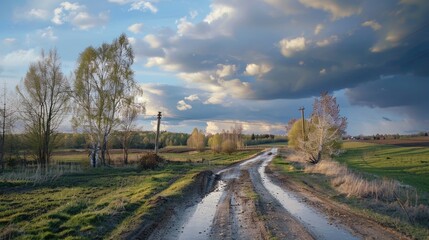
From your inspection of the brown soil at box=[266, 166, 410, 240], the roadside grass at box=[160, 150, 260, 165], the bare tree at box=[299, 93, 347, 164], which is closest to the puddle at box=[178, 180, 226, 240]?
the brown soil at box=[266, 166, 410, 240]


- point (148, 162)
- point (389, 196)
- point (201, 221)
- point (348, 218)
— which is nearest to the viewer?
point (201, 221)

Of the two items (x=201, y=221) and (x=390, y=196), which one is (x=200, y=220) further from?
(x=390, y=196)

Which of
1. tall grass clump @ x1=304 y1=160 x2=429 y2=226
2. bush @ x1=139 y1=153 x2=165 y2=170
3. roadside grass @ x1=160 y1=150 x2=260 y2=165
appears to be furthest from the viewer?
roadside grass @ x1=160 y1=150 x2=260 y2=165

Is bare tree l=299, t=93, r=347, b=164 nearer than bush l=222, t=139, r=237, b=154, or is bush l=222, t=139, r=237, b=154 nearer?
bare tree l=299, t=93, r=347, b=164

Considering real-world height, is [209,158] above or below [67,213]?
below

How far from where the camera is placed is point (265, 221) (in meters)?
12.8

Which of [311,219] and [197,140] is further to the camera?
[197,140]

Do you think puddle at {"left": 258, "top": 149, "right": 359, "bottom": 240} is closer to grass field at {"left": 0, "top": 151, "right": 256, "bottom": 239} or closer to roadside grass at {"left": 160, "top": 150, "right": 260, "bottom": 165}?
grass field at {"left": 0, "top": 151, "right": 256, "bottom": 239}

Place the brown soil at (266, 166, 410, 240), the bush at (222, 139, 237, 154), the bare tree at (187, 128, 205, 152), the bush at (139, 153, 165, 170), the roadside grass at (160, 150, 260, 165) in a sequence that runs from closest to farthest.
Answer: the brown soil at (266, 166, 410, 240)
the bush at (139, 153, 165, 170)
the roadside grass at (160, 150, 260, 165)
the bush at (222, 139, 237, 154)
the bare tree at (187, 128, 205, 152)

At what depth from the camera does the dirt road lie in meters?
10.9

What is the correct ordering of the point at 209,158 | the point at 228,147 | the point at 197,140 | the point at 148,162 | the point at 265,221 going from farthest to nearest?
the point at 197,140 < the point at 228,147 < the point at 209,158 < the point at 148,162 < the point at 265,221

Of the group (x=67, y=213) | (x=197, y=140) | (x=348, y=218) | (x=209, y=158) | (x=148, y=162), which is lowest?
(x=209, y=158)

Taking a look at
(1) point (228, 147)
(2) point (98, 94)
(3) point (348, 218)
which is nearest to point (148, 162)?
(2) point (98, 94)

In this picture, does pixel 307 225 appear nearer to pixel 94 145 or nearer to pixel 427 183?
pixel 427 183
